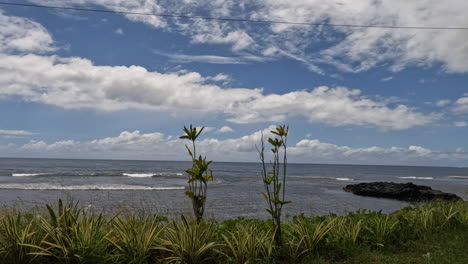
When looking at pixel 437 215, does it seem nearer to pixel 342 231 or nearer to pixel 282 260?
pixel 342 231

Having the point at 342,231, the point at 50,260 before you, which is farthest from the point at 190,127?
the point at 342,231

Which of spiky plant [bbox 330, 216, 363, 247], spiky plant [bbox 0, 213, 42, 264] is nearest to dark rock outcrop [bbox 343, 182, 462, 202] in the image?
spiky plant [bbox 330, 216, 363, 247]

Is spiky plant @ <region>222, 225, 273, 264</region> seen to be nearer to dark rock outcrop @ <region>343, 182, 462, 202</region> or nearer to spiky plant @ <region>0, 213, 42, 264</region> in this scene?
spiky plant @ <region>0, 213, 42, 264</region>

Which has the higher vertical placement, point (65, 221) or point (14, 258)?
point (65, 221)

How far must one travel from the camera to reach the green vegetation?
14.1 ft

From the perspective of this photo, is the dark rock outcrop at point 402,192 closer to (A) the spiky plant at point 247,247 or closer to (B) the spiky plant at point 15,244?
(A) the spiky plant at point 247,247

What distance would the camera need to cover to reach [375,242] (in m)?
5.95

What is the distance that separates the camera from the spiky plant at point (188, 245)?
4.52m

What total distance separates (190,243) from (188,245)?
0.12 feet

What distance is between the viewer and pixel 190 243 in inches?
179

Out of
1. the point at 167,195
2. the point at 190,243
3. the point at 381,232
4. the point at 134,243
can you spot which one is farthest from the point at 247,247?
the point at 167,195

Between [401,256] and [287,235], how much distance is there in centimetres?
180

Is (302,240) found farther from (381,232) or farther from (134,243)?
(134,243)

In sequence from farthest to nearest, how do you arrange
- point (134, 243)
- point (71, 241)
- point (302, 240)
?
point (302, 240) < point (134, 243) < point (71, 241)
